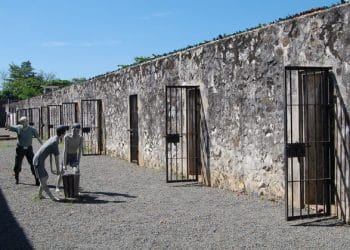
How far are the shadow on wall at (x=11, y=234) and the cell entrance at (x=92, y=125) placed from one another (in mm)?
10393

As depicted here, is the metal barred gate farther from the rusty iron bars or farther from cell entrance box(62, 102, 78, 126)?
the rusty iron bars

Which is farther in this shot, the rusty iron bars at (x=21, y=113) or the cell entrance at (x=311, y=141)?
the rusty iron bars at (x=21, y=113)

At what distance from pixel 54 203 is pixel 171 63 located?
4.94 metres

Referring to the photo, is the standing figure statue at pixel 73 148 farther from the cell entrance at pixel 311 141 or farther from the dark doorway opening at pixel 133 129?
the dark doorway opening at pixel 133 129

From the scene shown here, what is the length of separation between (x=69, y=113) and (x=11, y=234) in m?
17.5

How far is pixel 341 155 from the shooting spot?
23.0ft

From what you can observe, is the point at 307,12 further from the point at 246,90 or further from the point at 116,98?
the point at 116,98

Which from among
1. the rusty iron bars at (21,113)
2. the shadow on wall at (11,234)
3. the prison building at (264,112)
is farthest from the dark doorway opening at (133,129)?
the rusty iron bars at (21,113)

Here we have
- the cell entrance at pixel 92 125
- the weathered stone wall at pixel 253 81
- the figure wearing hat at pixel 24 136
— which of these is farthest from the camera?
the cell entrance at pixel 92 125

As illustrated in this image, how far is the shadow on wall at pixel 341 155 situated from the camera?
6.87m

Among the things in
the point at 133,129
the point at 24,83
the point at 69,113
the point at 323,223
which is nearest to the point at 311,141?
the point at 323,223

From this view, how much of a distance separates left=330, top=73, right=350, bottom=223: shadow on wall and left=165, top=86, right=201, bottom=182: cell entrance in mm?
4302

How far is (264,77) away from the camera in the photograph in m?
8.66

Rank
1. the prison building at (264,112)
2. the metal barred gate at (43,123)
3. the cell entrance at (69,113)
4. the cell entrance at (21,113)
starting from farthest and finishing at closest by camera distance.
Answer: the cell entrance at (21,113) → the metal barred gate at (43,123) → the cell entrance at (69,113) → the prison building at (264,112)
